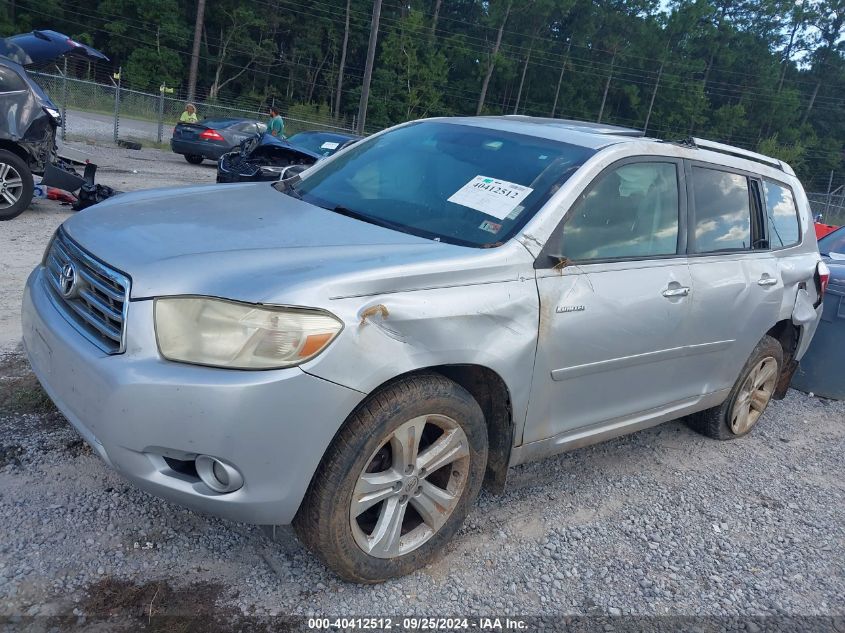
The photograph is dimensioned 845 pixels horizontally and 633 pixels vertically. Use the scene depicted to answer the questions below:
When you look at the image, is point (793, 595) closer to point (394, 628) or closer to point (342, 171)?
point (394, 628)

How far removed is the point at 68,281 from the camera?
2605mm

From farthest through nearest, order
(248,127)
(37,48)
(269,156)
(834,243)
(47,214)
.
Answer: (248,127), (269,156), (37,48), (47,214), (834,243)

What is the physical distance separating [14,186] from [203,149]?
32.4 ft

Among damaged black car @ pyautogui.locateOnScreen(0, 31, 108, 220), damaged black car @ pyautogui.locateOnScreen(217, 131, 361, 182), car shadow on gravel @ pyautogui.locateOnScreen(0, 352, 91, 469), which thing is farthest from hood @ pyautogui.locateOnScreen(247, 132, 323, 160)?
car shadow on gravel @ pyautogui.locateOnScreen(0, 352, 91, 469)

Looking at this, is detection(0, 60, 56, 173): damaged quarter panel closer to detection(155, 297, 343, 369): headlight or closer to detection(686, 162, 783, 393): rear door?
detection(155, 297, 343, 369): headlight

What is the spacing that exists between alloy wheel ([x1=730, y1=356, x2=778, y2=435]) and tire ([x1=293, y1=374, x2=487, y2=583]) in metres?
2.47

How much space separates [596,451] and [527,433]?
1.41 meters

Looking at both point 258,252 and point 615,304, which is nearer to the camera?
point 258,252

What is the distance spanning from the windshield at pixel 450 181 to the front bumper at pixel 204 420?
1.05m

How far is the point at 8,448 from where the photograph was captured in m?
3.20

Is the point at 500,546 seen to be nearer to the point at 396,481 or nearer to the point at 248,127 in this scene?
the point at 396,481

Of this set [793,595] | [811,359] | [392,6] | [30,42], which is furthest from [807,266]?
[392,6]

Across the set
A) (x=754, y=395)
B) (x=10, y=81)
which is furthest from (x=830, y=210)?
(x=10, y=81)

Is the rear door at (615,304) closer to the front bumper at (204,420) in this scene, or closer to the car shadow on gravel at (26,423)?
the front bumper at (204,420)
